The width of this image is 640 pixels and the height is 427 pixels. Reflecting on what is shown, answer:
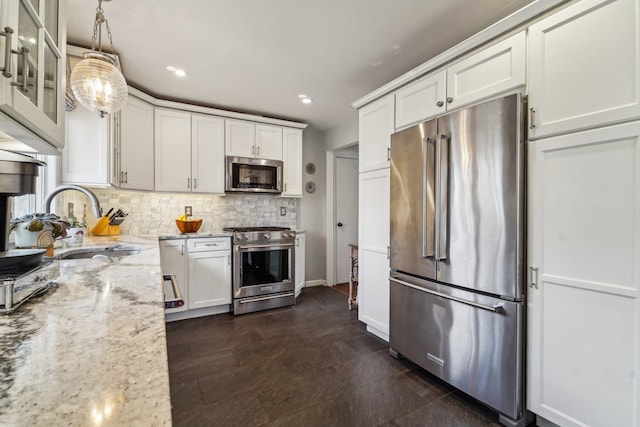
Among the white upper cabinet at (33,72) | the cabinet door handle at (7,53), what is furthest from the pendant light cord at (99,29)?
the cabinet door handle at (7,53)

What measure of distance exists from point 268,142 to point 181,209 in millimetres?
1419

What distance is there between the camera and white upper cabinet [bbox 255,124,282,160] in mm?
3787

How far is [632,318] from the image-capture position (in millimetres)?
1246

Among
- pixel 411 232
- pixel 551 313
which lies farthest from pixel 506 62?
pixel 551 313

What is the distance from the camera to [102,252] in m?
1.98

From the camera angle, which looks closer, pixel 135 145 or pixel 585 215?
pixel 585 215

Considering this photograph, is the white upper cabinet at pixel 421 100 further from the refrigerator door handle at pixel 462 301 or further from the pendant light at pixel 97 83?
the pendant light at pixel 97 83

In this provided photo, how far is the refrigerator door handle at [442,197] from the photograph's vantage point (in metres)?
1.88

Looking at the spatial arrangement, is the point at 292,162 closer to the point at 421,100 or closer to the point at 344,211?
the point at 344,211

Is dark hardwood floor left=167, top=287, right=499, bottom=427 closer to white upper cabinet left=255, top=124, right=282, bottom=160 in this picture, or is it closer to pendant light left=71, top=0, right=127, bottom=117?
pendant light left=71, top=0, right=127, bottom=117

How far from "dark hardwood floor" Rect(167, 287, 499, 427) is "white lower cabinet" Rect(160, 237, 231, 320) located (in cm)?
24

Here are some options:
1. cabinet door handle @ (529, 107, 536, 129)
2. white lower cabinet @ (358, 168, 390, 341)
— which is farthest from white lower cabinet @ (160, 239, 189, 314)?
cabinet door handle @ (529, 107, 536, 129)

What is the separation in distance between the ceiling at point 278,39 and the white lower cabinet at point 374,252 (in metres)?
1.01

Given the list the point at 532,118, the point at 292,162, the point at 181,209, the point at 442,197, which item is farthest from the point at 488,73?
the point at 181,209
